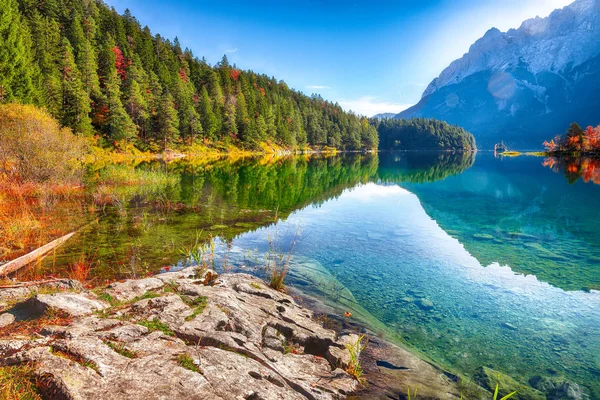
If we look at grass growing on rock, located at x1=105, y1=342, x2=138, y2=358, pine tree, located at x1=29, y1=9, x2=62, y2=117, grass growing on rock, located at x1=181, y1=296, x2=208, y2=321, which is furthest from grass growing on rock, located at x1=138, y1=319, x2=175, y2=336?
pine tree, located at x1=29, y1=9, x2=62, y2=117

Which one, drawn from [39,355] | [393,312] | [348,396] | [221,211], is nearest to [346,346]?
[348,396]

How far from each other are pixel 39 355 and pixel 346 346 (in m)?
6.11

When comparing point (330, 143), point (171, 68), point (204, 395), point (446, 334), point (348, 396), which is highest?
point (171, 68)

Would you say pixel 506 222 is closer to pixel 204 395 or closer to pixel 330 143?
pixel 204 395

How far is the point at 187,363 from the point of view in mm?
5098

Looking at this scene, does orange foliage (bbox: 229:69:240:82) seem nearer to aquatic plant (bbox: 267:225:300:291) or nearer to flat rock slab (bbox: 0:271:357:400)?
aquatic plant (bbox: 267:225:300:291)

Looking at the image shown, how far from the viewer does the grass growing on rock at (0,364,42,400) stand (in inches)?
144

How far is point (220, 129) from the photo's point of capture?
361 feet

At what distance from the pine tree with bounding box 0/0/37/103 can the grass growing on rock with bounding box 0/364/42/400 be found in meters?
55.1

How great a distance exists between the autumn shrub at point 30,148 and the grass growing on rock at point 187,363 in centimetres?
2682

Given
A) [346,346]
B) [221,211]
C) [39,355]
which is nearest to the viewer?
[39,355]

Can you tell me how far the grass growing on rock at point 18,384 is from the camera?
367 cm

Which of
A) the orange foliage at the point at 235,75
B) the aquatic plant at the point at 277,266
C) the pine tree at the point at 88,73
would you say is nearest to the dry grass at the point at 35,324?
the aquatic plant at the point at 277,266

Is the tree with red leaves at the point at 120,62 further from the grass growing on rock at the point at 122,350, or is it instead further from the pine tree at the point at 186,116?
the grass growing on rock at the point at 122,350
